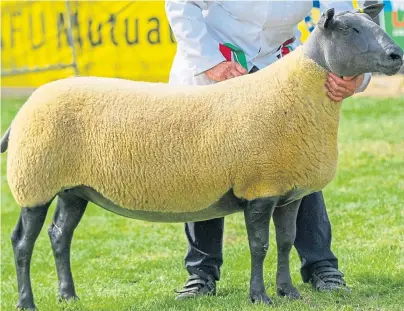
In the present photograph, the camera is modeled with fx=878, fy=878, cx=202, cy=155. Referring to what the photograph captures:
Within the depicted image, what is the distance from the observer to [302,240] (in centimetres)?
547

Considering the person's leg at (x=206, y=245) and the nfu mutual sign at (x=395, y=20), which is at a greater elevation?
the nfu mutual sign at (x=395, y=20)

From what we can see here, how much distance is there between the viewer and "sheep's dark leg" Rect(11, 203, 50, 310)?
4801 millimetres

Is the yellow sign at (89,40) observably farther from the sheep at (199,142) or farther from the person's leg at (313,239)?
the sheep at (199,142)

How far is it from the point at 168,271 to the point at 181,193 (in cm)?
179

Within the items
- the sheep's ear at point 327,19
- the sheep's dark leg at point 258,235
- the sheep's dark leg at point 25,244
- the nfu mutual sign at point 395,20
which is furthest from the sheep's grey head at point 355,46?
the nfu mutual sign at point 395,20

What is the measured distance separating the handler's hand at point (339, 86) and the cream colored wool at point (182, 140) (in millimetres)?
38

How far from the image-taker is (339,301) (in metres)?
4.89

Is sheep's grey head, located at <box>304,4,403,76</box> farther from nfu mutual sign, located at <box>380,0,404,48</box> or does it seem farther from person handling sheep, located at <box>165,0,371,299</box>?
nfu mutual sign, located at <box>380,0,404,48</box>

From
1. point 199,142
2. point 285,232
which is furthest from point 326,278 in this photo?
point 199,142

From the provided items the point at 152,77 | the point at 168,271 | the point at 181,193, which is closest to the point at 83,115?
the point at 181,193

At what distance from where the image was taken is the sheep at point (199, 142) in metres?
4.48

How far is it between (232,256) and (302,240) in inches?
44.8

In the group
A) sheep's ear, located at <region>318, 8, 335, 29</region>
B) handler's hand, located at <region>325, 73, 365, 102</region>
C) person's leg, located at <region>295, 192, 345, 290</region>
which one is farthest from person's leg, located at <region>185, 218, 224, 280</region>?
sheep's ear, located at <region>318, 8, 335, 29</region>

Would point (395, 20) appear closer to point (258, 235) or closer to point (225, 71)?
point (225, 71)
